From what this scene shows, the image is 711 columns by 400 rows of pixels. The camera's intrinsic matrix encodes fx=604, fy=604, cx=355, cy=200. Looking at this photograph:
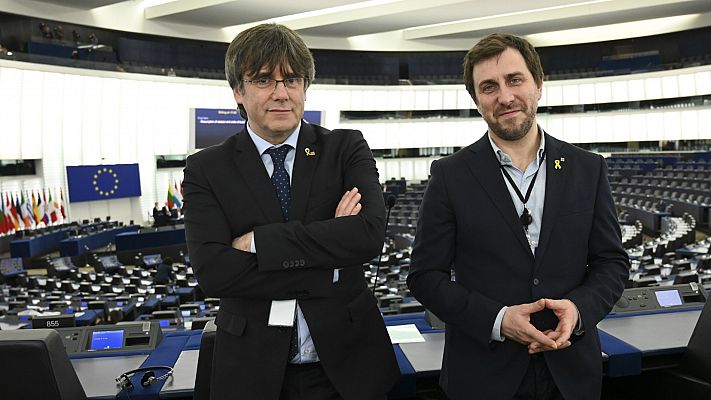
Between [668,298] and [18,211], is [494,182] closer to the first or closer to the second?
[668,298]

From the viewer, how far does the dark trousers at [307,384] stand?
191cm

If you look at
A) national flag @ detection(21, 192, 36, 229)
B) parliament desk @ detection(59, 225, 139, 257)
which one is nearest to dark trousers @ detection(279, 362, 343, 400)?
parliament desk @ detection(59, 225, 139, 257)

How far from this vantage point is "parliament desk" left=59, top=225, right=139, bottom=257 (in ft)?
58.1

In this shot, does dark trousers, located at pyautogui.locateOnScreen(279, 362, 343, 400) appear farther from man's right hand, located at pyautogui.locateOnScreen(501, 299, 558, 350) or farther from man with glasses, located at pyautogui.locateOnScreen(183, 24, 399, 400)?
man's right hand, located at pyautogui.locateOnScreen(501, 299, 558, 350)

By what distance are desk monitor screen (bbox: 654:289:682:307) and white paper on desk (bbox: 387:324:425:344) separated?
4.69 ft

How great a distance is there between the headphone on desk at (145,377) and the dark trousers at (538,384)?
1.40 meters

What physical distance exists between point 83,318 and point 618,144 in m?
31.9

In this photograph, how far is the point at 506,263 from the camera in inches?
78.1

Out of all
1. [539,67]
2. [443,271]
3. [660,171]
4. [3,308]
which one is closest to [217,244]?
[443,271]

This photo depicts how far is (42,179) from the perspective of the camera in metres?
21.8

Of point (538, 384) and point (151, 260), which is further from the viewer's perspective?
point (151, 260)

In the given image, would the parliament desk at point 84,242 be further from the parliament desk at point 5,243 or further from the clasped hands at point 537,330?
the clasped hands at point 537,330

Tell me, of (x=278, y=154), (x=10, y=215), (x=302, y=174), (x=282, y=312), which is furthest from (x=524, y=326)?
(x=10, y=215)

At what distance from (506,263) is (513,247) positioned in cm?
6
